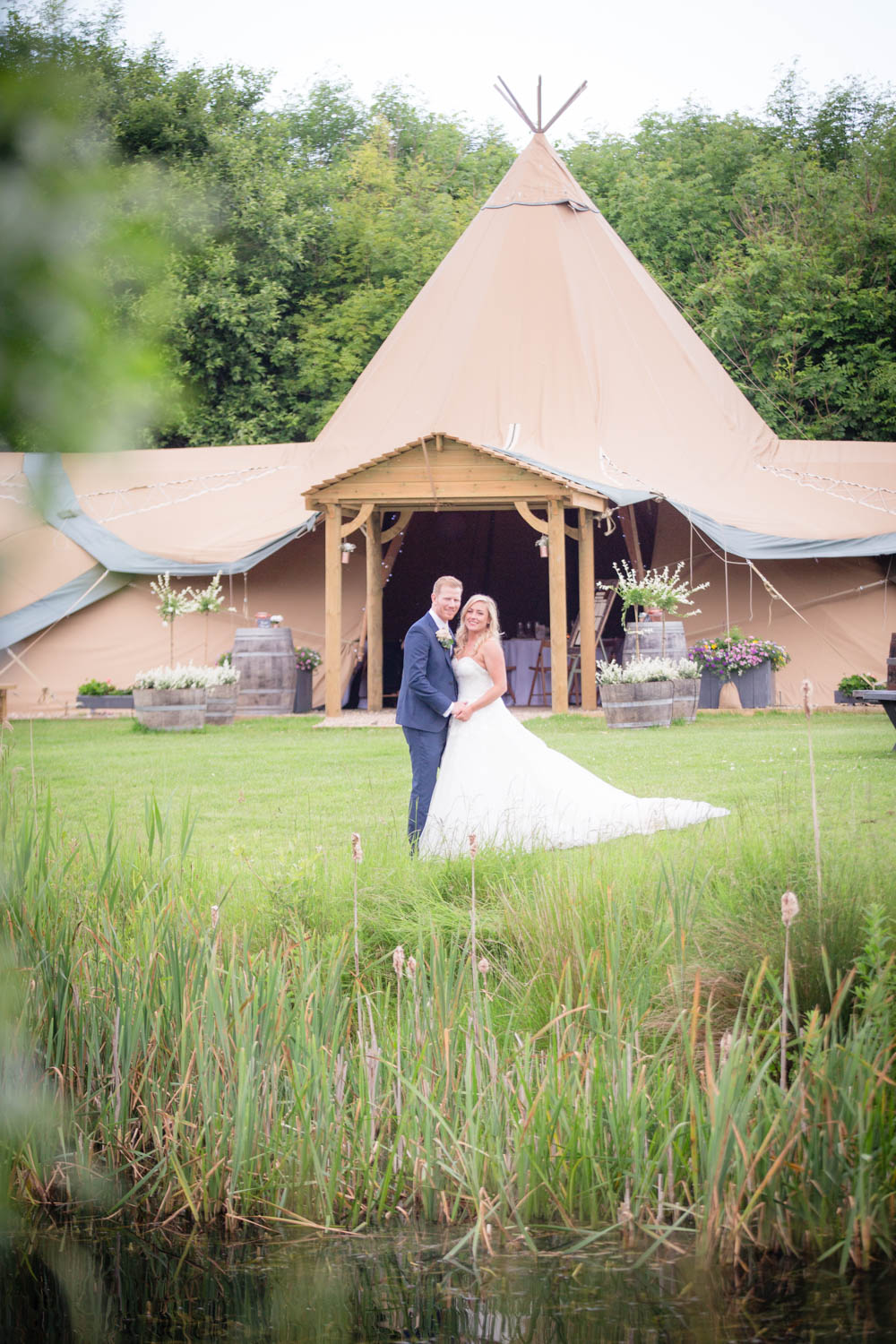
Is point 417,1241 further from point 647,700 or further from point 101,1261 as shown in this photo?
point 647,700

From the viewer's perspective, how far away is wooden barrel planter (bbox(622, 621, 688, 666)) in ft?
41.0

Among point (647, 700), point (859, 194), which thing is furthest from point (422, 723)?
point (859, 194)

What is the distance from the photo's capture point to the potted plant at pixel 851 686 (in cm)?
1295

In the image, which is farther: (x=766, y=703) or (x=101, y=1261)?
(x=766, y=703)

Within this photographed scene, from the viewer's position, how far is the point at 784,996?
250 centimetres

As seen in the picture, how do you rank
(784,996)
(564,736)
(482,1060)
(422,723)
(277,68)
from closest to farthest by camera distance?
(784,996) → (482,1060) → (422,723) → (564,736) → (277,68)

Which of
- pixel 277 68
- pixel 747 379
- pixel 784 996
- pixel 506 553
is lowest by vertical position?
pixel 784 996

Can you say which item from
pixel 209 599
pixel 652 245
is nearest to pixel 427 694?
pixel 209 599

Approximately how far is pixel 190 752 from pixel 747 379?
15973 mm

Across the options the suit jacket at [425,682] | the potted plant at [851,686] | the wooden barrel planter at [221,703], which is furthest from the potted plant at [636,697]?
the suit jacket at [425,682]

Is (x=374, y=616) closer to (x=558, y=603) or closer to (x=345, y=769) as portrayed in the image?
(x=558, y=603)

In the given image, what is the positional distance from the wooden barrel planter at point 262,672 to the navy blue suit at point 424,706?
304 inches

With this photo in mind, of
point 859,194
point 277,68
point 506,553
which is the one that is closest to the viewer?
point 506,553

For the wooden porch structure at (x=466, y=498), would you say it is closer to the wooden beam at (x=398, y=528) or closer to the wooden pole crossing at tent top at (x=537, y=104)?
the wooden beam at (x=398, y=528)
